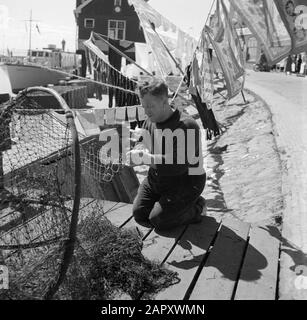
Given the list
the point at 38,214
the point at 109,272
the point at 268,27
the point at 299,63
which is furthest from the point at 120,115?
the point at 299,63

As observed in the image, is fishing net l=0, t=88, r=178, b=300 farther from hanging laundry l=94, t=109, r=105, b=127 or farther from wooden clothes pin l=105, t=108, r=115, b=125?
wooden clothes pin l=105, t=108, r=115, b=125

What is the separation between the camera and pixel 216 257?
3.52 metres

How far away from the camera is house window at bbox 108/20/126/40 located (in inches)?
1706

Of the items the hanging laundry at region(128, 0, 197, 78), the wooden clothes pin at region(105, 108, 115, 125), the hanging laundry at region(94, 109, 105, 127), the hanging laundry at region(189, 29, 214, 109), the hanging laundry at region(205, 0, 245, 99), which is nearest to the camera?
the hanging laundry at region(94, 109, 105, 127)

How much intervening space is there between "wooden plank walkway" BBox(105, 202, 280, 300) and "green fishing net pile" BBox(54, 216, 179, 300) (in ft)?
0.45

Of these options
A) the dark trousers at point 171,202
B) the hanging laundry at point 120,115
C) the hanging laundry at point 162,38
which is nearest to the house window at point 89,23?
the hanging laundry at point 162,38

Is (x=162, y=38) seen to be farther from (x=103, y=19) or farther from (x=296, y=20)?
(x=103, y=19)

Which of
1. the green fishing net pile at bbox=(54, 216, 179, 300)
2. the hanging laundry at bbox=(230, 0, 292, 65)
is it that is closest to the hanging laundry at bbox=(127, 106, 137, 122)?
the hanging laundry at bbox=(230, 0, 292, 65)

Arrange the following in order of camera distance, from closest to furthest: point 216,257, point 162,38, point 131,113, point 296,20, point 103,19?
1. point 216,257
2. point 296,20
3. point 131,113
4. point 162,38
5. point 103,19

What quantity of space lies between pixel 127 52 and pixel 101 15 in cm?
3345

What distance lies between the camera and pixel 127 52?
12914 millimetres

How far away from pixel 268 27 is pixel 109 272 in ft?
12.6

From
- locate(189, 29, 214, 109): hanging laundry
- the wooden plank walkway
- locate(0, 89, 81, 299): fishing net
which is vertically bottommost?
the wooden plank walkway
